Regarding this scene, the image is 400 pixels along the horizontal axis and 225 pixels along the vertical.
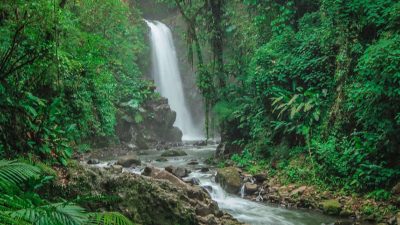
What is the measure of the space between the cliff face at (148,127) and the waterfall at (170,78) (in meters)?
4.14

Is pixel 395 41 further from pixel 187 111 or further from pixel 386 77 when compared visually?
pixel 187 111

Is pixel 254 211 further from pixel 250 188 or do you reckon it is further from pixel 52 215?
pixel 52 215

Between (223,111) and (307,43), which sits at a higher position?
(307,43)

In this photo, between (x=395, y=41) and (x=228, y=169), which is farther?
(x=228, y=169)

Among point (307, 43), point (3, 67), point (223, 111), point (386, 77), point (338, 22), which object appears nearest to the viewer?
point (3, 67)

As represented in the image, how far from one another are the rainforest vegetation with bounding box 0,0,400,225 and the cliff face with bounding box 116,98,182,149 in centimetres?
300

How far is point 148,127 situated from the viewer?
23.5 m

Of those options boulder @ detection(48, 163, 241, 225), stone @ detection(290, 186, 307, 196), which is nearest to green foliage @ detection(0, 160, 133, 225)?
boulder @ detection(48, 163, 241, 225)

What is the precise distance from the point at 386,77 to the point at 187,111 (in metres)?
22.5

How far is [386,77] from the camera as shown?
8.34m

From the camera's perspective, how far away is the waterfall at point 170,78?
29484mm

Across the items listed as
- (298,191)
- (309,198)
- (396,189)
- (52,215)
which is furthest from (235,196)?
(52,215)

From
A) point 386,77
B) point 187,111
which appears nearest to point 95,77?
point 386,77

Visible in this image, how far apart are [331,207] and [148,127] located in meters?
16.3
